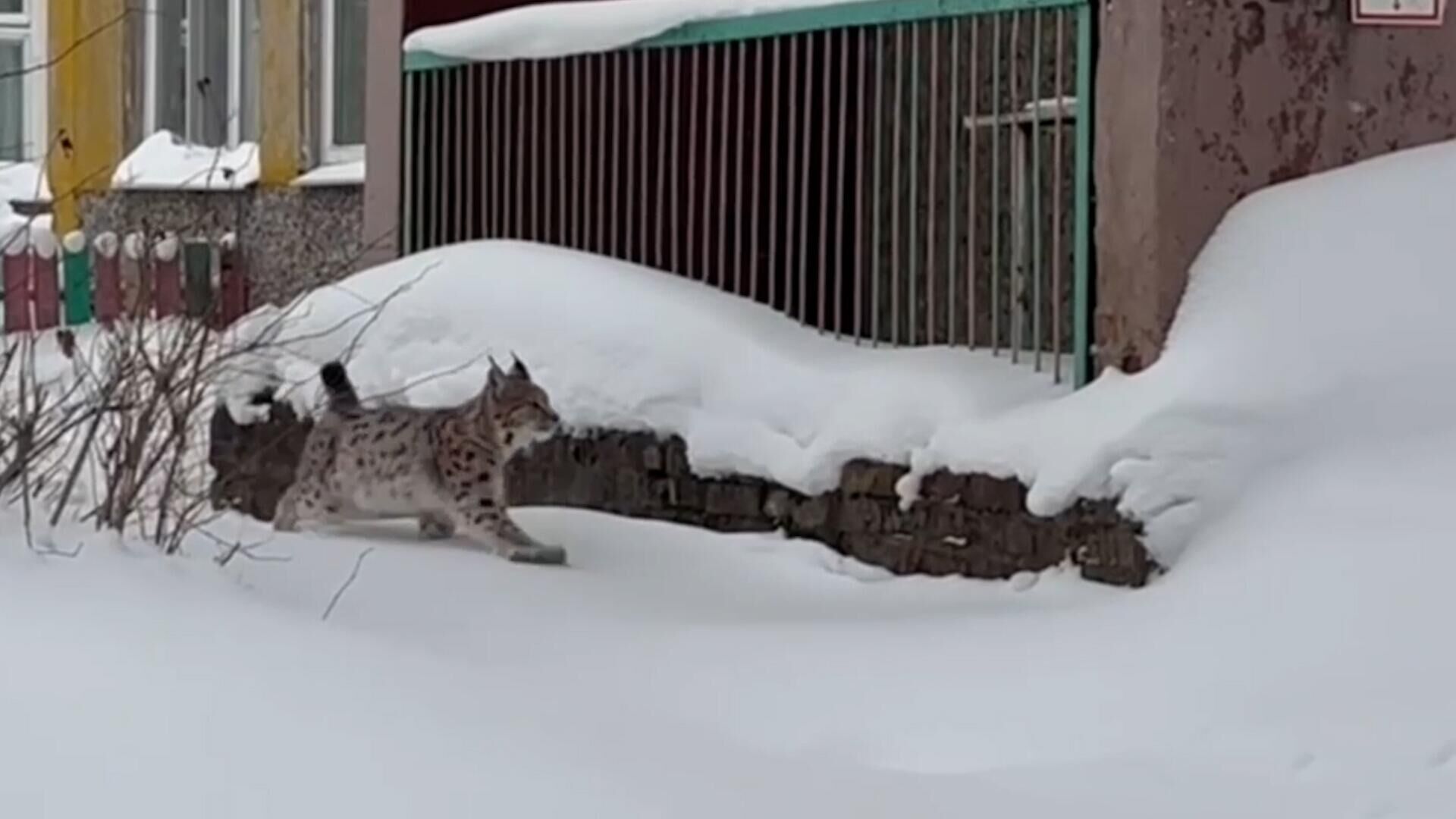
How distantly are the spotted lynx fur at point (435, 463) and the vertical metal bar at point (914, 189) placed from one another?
3.92 ft

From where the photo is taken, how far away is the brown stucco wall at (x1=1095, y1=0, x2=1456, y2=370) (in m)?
6.06

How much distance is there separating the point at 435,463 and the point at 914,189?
1733mm

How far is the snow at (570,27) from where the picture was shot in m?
8.05

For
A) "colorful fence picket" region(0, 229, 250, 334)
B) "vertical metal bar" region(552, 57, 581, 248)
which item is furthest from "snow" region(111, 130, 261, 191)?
"vertical metal bar" region(552, 57, 581, 248)

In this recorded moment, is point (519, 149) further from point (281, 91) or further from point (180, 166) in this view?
point (180, 166)

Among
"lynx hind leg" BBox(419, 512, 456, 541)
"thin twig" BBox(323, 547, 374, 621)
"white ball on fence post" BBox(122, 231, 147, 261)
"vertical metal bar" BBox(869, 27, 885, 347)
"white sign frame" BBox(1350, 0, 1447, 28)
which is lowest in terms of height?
"lynx hind leg" BBox(419, 512, 456, 541)

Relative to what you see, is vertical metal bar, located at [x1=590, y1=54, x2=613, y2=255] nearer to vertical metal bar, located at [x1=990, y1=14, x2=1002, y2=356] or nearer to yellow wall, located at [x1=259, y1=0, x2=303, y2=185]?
Answer: vertical metal bar, located at [x1=990, y1=14, x2=1002, y2=356]

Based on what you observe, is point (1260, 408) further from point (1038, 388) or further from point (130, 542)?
point (130, 542)

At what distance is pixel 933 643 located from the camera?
17.6ft

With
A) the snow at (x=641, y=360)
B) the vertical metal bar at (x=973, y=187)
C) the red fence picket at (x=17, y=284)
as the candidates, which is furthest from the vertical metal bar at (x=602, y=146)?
the red fence picket at (x=17, y=284)

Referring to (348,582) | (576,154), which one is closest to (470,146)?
(576,154)

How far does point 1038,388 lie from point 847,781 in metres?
2.47

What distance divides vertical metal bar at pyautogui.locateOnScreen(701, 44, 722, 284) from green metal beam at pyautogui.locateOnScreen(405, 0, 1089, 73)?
96 millimetres

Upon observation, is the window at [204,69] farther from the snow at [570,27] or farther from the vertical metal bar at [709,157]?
the vertical metal bar at [709,157]
